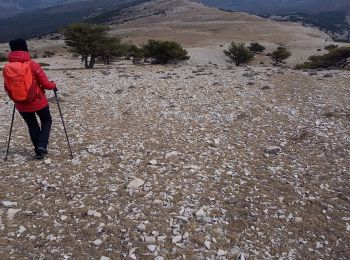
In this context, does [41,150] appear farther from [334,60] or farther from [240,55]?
[240,55]

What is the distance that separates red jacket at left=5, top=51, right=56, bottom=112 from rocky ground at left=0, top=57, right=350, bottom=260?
1719mm

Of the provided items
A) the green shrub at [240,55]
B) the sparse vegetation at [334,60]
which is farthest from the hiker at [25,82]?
the green shrub at [240,55]

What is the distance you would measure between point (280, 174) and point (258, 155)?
155 centimetres

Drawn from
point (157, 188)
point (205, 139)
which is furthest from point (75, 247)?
point (205, 139)

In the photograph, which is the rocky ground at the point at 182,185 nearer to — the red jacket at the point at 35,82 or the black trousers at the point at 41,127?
the black trousers at the point at 41,127

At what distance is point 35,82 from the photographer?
10.7 meters

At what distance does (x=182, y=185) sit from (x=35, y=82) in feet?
16.3

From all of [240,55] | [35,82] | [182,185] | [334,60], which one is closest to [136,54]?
[240,55]

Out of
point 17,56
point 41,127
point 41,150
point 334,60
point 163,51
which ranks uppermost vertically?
point 17,56

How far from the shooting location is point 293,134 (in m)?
15.0

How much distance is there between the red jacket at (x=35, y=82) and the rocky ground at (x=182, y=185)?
172 cm

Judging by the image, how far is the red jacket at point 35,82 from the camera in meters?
10.3

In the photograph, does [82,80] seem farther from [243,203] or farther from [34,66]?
[243,203]

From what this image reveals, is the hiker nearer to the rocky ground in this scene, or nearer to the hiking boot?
the hiking boot
